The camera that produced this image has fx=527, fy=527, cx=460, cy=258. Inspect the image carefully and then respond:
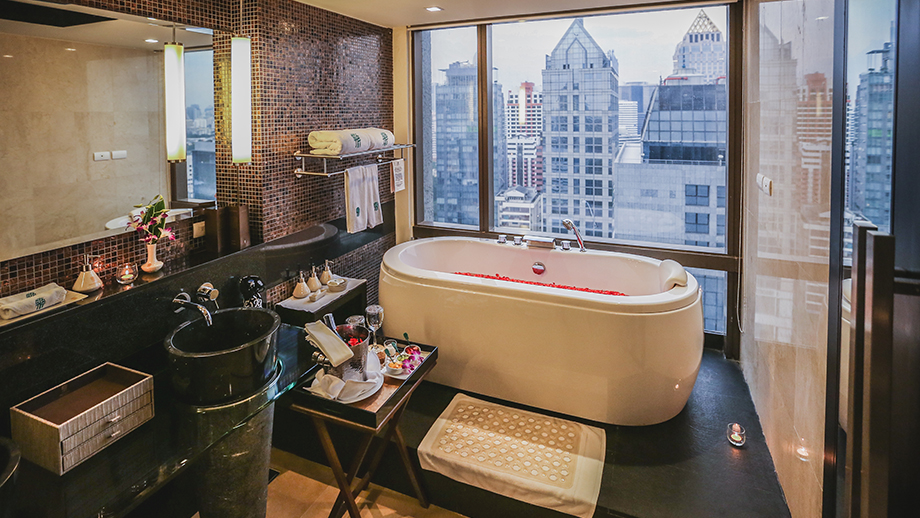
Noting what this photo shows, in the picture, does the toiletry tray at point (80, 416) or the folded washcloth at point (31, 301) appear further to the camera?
the folded washcloth at point (31, 301)

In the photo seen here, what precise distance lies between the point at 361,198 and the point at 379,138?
0.43 metres

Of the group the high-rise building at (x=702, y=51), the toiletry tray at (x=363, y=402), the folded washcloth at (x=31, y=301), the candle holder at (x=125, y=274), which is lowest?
the toiletry tray at (x=363, y=402)

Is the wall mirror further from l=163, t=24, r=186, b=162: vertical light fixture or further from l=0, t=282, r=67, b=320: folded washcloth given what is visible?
l=0, t=282, r=67, b=320: folded washcloth

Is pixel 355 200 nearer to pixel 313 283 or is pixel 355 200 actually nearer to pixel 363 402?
pixel 313 283

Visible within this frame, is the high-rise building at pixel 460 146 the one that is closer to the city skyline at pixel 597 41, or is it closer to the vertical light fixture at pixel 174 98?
the city skyline at pixel 597 41

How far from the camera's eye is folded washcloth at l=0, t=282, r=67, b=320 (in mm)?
1695

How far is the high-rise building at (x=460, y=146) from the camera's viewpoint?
3.95 m

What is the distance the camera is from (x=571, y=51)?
364 cm

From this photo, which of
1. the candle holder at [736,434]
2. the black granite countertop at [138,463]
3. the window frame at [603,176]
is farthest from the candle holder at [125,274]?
the candle holder at [736,434]

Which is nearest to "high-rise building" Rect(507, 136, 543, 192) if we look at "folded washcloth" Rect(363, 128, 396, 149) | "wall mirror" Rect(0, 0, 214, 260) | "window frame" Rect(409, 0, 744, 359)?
"window frame" Rect(409, 0, 744, 359)

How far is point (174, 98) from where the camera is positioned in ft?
7.70

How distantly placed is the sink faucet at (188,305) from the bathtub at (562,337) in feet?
3.89

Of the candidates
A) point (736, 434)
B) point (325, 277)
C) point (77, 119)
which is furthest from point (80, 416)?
A: point (736, 434)

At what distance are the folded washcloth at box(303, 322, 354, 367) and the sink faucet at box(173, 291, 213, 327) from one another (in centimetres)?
38
